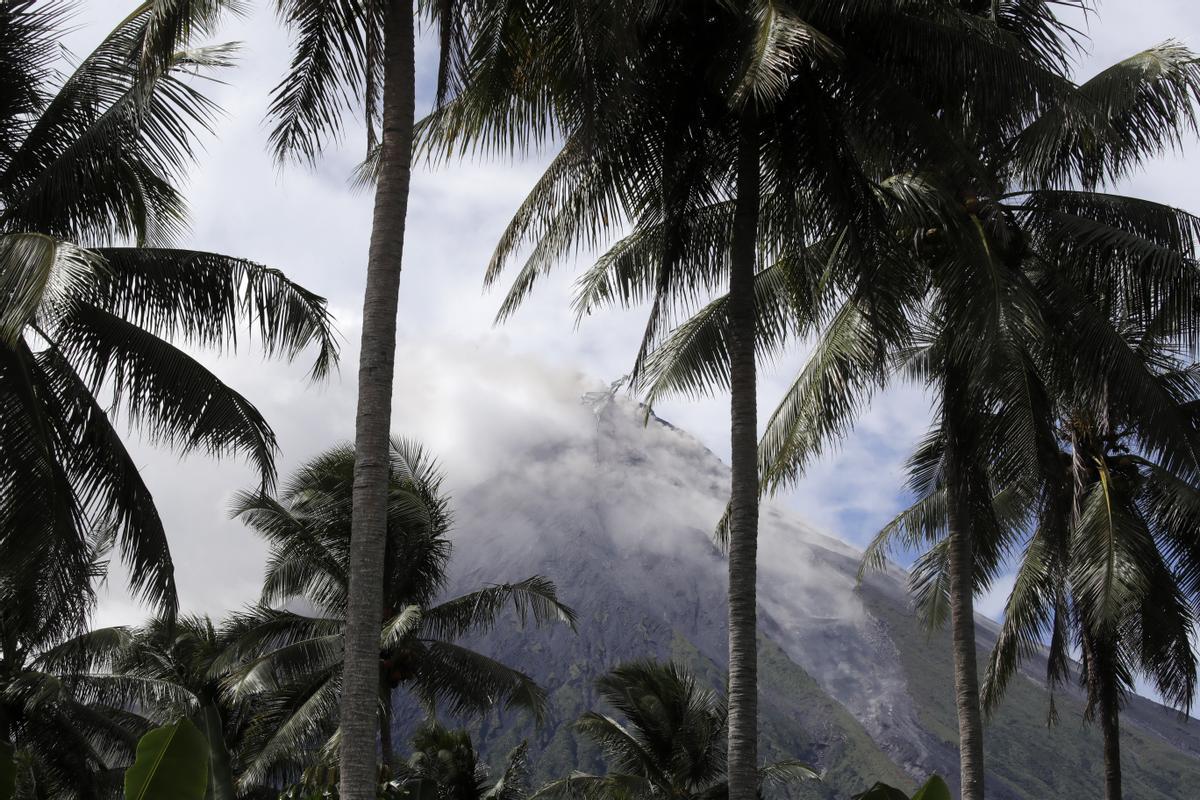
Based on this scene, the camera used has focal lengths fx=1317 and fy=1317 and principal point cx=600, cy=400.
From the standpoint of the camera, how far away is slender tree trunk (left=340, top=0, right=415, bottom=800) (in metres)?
8.82

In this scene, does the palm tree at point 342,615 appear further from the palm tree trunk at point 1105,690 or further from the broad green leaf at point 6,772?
the broad green leaf at point 6,772

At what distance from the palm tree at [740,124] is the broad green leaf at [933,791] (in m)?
6.52

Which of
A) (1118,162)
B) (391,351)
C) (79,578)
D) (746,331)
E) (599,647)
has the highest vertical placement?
(599,647)

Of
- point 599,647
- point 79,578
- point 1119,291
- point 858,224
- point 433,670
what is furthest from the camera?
point 599,647

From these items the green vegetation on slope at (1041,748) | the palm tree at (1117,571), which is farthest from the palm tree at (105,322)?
the green vegetation on slope at (1041,748)

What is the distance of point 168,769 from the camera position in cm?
535

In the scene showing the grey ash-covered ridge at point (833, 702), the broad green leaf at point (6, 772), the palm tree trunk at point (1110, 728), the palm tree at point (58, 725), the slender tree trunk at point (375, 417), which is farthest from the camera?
the grey ash-covered ridge at point (833, 702)

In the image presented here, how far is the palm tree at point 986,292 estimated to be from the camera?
Result: 13852 mm

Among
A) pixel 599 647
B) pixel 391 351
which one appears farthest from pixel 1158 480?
pixel 599 647

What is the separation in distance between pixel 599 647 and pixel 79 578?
161257 millimetres

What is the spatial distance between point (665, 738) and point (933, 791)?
22.0 m

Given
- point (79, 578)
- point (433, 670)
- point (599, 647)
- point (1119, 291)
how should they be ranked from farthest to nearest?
1. point (599, 647)
2. point (433, 670)
3. point (1119, 291)
4. point (79, 578)

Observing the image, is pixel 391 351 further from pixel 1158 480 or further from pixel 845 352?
pixel 1158 480

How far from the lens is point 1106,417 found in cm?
1950
